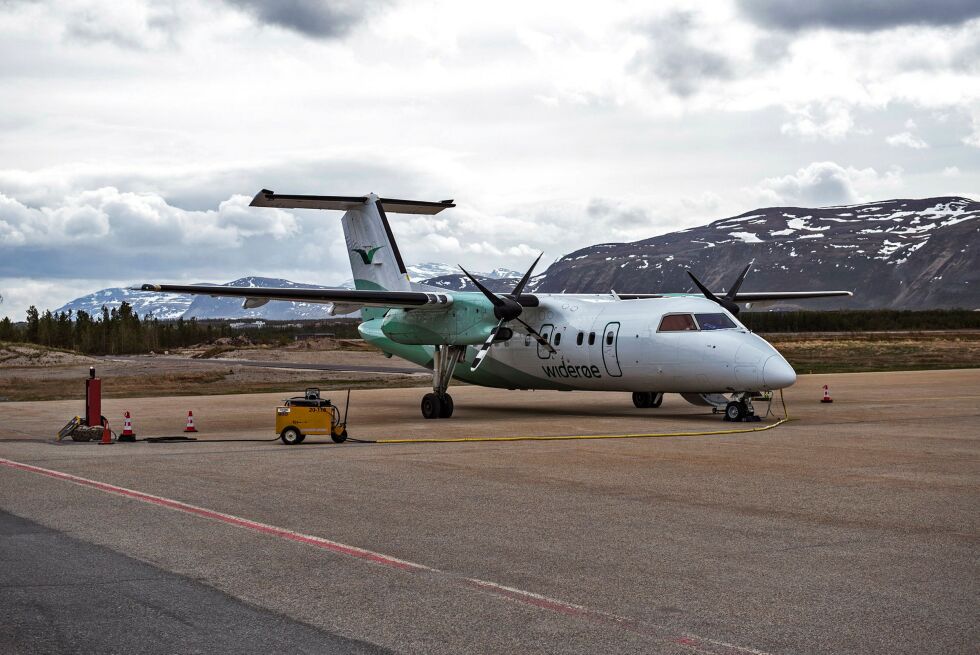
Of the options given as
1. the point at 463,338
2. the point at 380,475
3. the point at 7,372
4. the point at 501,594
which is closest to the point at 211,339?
the point at 7,372

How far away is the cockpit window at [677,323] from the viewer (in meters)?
24.0

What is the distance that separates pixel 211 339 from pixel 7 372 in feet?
190

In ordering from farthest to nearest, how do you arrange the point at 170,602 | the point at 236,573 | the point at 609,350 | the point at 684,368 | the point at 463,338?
the point at 463,338 → the point at 609,350 → the point at 684,368 → the point at 236,573 → the point at 170,602

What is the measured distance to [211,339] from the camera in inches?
4427

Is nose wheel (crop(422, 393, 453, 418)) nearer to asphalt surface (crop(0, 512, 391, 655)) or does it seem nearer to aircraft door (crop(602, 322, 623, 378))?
aircraft door (crop(602, 322, 623, 378))

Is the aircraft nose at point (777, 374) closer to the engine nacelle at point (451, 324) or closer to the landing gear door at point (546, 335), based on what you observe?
the landing gear door at point (546, 335)

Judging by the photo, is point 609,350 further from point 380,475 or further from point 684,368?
point 380,475

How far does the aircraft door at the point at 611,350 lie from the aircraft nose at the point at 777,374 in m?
4.18

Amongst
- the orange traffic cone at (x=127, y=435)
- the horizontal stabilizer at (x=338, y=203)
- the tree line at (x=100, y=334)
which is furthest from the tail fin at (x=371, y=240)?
the tree line at (x=100, y=334)

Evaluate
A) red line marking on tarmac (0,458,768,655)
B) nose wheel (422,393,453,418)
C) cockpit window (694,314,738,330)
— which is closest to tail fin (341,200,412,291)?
nose wheel (422,393,453,418)

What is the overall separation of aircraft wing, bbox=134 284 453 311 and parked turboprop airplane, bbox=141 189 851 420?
40 mm

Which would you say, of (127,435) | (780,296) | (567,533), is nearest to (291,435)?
(127,435)

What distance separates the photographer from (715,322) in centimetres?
2383

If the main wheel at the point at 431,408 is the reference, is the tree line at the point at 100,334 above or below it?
above
